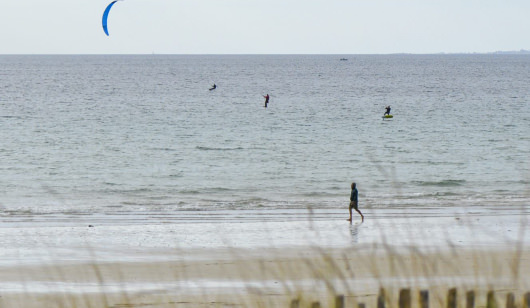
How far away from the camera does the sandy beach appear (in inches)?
454

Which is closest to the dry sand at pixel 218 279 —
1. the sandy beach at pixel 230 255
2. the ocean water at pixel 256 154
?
the sandy beach at pixel 230 255

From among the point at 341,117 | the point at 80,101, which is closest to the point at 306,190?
the point at 341,117

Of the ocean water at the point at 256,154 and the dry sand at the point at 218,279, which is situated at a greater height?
the dry sand at the point at 218,279

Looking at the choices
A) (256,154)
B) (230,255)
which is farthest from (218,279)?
(256,154)

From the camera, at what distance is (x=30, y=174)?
108 ft

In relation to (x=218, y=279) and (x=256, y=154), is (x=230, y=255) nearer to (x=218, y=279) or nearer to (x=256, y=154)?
(x=218, y=279)

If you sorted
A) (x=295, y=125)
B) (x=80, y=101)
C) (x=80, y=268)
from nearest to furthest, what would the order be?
(x=80, y=268) → (x=295, y=125) → (x=80, y=101)

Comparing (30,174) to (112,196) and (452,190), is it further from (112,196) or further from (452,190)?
(452,190)

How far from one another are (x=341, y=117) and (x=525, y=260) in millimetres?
50675

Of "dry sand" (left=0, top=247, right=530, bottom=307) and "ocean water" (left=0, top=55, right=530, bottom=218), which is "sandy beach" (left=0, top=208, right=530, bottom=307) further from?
"ocean water" (left=0, top=55, right=530, bottom=218)

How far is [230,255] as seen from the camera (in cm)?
1548

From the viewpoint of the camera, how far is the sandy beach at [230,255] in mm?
11523

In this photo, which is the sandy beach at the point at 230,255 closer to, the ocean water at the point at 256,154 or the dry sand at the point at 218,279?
the dry sand at the point at 218,279

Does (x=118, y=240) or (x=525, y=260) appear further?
(x=118, y=240)
